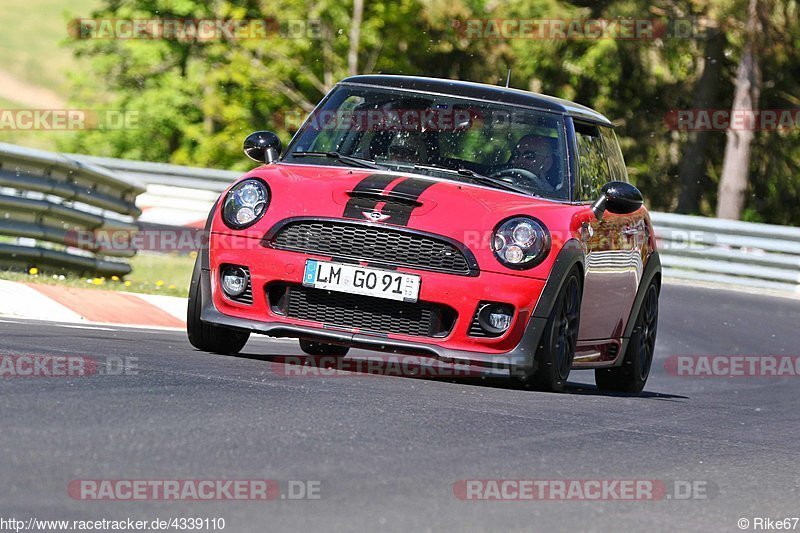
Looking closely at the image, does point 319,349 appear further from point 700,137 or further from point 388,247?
point 700,137

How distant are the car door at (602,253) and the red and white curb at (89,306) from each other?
10.8 ft

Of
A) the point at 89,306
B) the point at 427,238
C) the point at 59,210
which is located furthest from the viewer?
the point at 59,210

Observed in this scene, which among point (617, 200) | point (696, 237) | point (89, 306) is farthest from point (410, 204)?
point (696, 237)

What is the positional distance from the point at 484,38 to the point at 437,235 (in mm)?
32692

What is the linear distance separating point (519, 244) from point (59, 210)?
19.8 ft

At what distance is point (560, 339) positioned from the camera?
780 centimetres

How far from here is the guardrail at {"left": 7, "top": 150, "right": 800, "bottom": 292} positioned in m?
20.5

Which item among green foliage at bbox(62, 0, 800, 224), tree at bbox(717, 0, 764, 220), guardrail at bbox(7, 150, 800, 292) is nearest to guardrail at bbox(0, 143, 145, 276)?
guardrail at bbox(7, 150, 800, 292)

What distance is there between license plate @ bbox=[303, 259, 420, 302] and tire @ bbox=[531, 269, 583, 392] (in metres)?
0.70

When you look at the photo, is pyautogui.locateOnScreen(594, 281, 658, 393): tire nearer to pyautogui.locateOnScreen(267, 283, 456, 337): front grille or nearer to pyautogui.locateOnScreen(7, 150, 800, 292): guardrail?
pyautogui.locateOnScreen(267, 283, 456, 337): front grille

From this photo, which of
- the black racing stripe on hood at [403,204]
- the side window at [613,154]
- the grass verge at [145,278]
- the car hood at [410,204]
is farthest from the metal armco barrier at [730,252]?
the black racing stripe on hood at [403,204]

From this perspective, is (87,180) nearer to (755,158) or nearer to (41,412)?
(41,412)

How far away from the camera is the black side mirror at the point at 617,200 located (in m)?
8.31

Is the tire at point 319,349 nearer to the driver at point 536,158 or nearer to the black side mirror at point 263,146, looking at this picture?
the black side mirror at point 263,146
